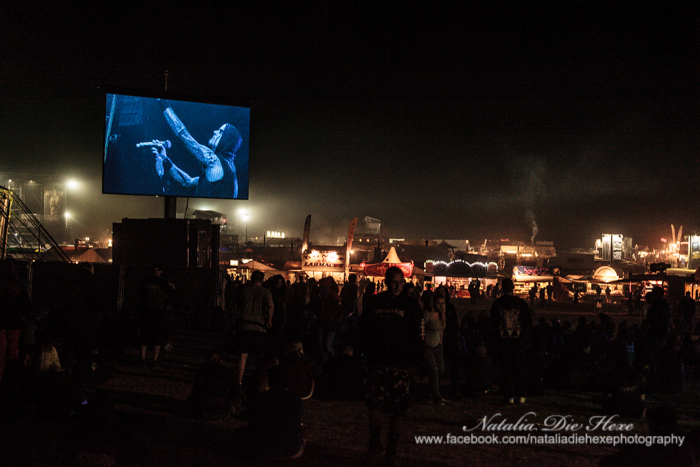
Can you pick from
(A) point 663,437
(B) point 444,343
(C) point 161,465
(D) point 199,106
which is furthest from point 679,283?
(C) point 161,465

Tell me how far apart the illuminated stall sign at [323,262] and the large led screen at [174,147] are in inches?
537

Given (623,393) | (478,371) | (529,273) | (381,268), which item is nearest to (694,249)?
(529,273)

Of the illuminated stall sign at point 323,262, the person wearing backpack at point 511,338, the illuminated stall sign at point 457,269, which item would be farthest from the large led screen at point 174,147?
the illuminated stall sign at point 457,269

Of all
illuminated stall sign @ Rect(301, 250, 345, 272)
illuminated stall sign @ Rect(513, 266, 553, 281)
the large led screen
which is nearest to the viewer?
the large led screen

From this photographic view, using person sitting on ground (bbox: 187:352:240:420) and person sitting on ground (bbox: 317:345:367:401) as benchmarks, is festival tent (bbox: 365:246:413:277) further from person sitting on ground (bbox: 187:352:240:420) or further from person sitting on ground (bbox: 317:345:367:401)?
person sitting on ground (bbox: 187:352:240:420)

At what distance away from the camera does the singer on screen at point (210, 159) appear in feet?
54.0

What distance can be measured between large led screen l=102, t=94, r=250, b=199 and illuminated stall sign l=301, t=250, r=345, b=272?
44.8 ft

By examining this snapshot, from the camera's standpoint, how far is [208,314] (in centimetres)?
1427

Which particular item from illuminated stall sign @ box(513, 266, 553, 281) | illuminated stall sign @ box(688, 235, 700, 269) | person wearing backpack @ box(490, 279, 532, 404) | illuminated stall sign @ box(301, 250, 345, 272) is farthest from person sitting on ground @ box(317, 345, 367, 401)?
illuminated stall sign @ box(688, 235, 700, 269)

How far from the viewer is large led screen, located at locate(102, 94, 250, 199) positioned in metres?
16.0

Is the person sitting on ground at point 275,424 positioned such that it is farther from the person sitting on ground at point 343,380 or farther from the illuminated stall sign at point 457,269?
the illuminated stall sign at point 457,269

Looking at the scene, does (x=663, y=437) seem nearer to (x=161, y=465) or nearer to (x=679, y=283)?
(x=161, y=465)

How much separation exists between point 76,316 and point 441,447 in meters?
5.19

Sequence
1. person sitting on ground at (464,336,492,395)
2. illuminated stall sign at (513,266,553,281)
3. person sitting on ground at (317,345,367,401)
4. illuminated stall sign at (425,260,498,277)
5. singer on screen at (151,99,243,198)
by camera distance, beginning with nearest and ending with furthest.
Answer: person sitting on ground at (317,345,367,401), person sitting on ground at (464,336,492,395), singer on screen at (151,99,243,198), illuminated stall sign at (425,260,498,277), illuminated stall sign at (513,266,553,281)
